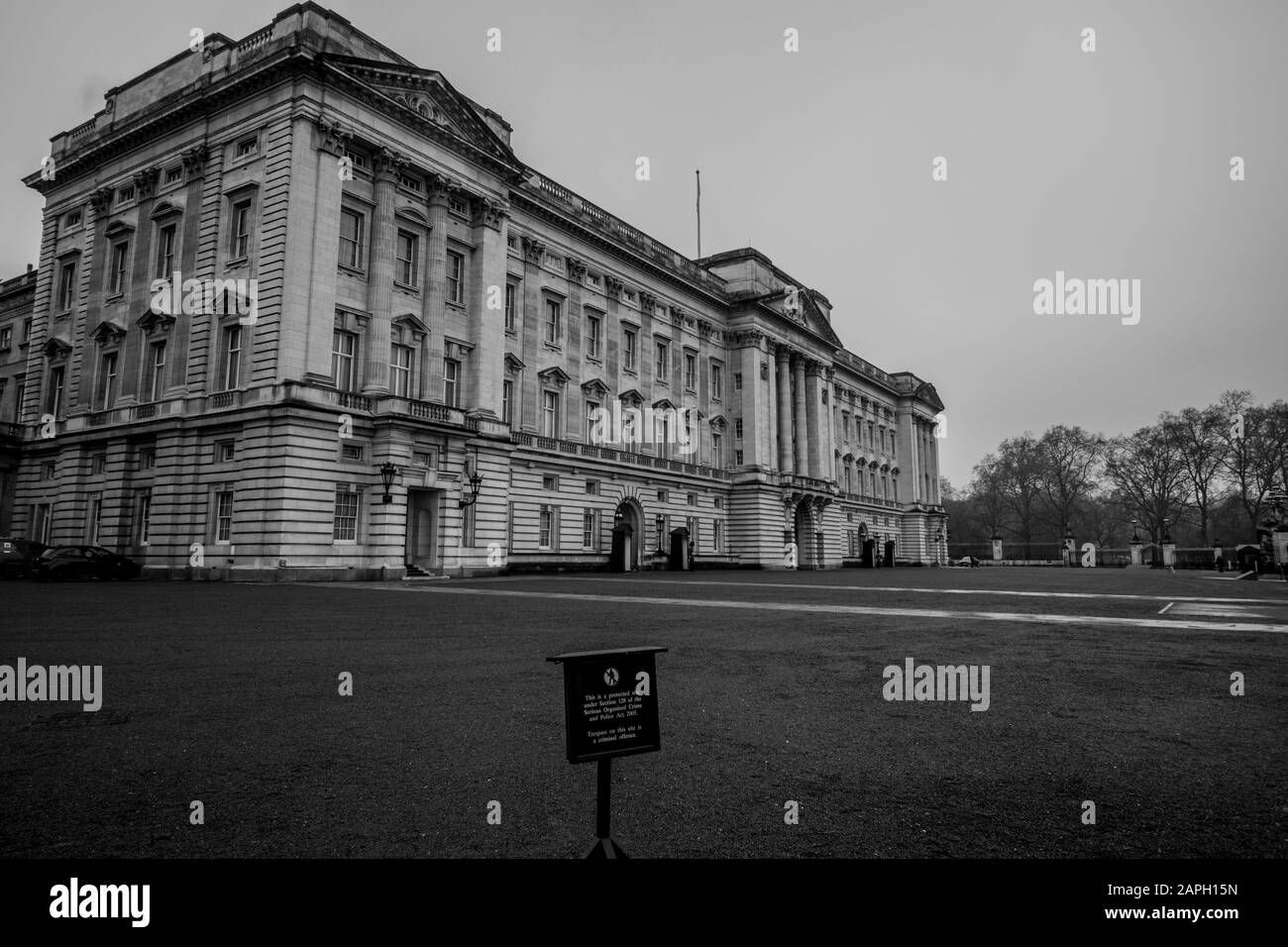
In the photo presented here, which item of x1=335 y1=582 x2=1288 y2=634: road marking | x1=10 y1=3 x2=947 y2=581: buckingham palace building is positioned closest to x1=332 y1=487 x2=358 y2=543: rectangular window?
x1=10 y1=3 x2=947 y2=581: buckingham palace building

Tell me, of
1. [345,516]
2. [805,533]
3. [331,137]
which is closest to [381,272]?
[331,137]

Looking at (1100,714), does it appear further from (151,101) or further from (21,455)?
(21,455)

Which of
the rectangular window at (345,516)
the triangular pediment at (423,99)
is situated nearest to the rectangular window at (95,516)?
the rectangular window at (345,516)

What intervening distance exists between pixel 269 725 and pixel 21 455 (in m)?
43.6

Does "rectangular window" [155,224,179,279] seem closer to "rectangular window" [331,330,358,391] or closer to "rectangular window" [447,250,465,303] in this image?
"rectangular window" [331,330,358,391]

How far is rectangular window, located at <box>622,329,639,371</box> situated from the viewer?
48.8 metres

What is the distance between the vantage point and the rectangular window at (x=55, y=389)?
38.0m

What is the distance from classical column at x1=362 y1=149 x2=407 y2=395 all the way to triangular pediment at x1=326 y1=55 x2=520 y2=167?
2064mm

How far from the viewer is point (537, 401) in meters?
41.7

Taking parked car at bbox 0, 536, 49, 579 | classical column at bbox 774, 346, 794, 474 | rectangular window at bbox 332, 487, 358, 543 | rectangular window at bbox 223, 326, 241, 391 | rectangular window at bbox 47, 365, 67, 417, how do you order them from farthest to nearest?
classical column at bbox 774, 346, 794, 474, rectangular window at bbox 47, 365, 67, 417, rectangular window at bbox 223, 326, 241, 391, rectangular window at bbox 332, 487, 358, 543, parked car at bbox 0, 536, 49, 579

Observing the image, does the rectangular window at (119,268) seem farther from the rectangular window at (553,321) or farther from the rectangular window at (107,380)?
the rectangular window at (553,321)

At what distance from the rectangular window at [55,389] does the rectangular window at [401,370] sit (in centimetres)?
A: 1859

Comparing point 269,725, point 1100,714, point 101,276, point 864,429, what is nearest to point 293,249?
point 101,276

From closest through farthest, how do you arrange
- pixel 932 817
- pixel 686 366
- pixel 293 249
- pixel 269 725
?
pixel 932 817 → pixel 269 725 → pixel 293 249 → pixel 686 366
